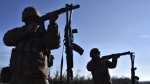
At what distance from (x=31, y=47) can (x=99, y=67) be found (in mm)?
5787

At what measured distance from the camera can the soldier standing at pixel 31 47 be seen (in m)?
5.28

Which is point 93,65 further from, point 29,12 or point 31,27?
point 31,27

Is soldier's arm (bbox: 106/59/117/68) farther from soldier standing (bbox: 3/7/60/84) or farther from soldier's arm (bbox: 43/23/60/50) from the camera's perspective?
soldier's arm (bbox: 43/23/60/50)

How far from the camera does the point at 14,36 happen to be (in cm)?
558

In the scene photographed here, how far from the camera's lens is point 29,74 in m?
5.26

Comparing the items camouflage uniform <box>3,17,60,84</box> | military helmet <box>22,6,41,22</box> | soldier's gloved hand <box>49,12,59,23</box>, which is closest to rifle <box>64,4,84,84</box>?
camouflage uniform <box>3,17,60,84</box>

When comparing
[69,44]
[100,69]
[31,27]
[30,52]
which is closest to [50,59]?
[30,52]

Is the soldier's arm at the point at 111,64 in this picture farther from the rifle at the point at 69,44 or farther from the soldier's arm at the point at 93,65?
the rifle at the point at 69,44

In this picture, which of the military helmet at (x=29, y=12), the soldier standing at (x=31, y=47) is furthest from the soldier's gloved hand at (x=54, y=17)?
the military helmet at (x=29, y=12)

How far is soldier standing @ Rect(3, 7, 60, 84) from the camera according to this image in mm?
5281

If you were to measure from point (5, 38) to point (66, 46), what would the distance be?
3.85 ft

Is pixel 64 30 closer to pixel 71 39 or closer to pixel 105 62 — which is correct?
pixel 71 39

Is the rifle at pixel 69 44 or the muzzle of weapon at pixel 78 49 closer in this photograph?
the rifle at pixel 69 44

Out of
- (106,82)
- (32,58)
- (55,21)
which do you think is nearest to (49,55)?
(32,58)
